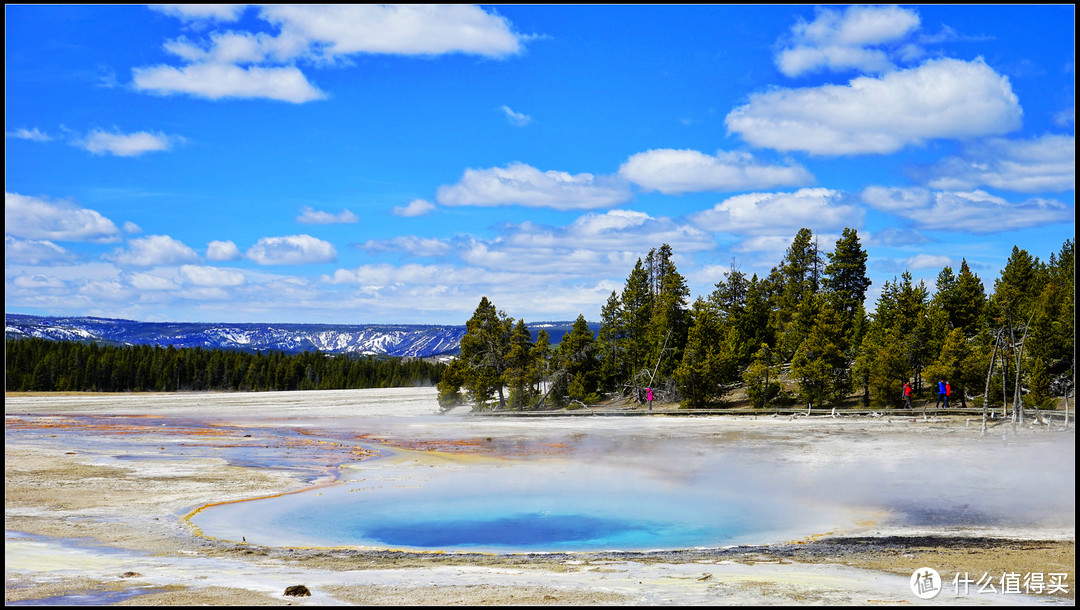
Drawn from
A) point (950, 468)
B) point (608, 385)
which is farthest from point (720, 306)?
point (950, 468)

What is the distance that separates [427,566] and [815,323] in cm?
3677

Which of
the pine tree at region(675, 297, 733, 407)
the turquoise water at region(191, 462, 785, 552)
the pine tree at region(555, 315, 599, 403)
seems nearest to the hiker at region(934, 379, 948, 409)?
the pine tree at region(675, 297, 733, 407)

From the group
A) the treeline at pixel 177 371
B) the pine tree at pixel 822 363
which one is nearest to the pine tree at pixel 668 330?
the pine tree at pixel 822 363

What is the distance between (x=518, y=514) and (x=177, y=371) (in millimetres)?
111687

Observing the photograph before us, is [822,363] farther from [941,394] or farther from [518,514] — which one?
[518,514]

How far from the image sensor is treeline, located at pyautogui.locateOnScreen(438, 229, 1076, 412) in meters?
38.8

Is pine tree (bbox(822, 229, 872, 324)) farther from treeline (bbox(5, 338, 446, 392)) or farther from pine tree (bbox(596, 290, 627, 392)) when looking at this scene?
treeline (bbox(5, 338, 446, 392))

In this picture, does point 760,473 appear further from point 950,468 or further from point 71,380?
point 71,380

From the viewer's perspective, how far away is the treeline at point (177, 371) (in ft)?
366

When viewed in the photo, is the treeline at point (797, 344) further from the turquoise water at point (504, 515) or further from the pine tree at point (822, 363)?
the turquoise water at point (504, 515)

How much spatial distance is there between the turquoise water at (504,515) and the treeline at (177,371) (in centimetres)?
9414

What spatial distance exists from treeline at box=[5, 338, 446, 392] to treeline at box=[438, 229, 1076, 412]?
2464 inches

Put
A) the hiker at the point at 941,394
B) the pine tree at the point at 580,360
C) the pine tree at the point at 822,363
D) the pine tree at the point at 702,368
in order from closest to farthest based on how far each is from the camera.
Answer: the hiker at the point at 941,394
the pine tree at the point at 822,363
the pine tree at the point at 702,368
the pine tree at the point at 580,360

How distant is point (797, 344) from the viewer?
4475cm
